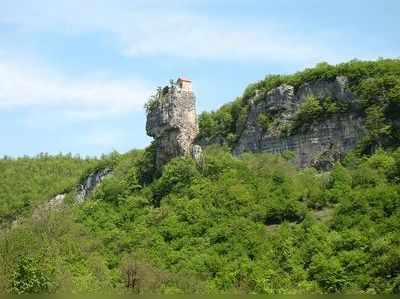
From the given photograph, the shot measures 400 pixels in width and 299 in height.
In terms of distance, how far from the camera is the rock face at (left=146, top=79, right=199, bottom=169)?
68062 mm

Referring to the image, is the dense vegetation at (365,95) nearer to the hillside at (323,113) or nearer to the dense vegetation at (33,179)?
the hillside at (323,113)

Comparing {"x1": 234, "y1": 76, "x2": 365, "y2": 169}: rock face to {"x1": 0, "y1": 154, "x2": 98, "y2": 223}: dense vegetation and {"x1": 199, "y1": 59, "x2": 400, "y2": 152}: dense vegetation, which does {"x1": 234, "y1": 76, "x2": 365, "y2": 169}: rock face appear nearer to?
{"x1": 199, "y1": 59, "x2": 400, "y2": 152}: dense vegetation

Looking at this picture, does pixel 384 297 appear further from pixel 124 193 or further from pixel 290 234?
pixel 124 193

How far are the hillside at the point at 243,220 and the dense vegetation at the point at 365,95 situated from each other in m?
0.09

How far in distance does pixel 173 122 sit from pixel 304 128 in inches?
419

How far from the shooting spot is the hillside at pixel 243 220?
48500mm

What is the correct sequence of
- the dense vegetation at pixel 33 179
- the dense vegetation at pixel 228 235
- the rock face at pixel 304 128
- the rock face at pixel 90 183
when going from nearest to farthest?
the dense vegetation at pixel 228 235 < the rock face at pixel 304 128 < the rock face at pixel 90 183 < the dense vegetation at pixel 33 179

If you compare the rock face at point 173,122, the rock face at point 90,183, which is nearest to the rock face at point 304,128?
the rock face at point 173,122

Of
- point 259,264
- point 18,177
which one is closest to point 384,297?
point 259,264

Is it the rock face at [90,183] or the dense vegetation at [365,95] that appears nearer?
the dense vegetation at [365,95]

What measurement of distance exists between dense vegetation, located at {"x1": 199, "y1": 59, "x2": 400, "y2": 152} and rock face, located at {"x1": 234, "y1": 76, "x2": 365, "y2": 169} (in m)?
0.43

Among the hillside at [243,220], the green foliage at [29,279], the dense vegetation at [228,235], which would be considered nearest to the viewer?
the dense vegetation at [228,235]

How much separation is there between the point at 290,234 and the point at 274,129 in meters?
15.6

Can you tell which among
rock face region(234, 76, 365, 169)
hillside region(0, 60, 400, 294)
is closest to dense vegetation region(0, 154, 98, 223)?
hillside region(0, 60, 400, 294)
